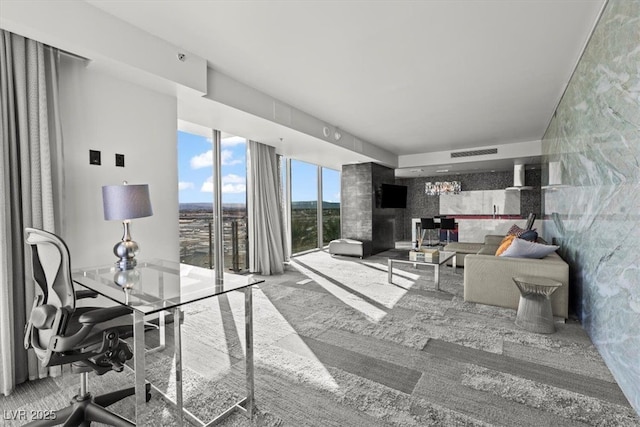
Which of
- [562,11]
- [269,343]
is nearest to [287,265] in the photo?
[269,343]

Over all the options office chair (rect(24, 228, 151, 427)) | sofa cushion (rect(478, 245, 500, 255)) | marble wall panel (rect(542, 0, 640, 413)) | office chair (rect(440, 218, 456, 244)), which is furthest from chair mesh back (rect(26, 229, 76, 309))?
office chair (rect(440, 218, 456, 244))

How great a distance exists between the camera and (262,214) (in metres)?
5.54

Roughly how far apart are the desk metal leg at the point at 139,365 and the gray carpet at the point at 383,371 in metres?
0.52

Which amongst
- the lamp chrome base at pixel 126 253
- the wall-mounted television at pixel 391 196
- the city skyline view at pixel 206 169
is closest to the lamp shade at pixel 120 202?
the lamp chrome base at pixel 126 253

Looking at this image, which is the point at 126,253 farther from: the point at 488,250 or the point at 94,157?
the point at 488,250

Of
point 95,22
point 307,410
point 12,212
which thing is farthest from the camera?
point 95,22

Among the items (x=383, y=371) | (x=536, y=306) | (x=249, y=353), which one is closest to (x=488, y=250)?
(x=536, y=306)

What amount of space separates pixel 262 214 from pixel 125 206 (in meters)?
3.30

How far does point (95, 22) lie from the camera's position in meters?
2.24

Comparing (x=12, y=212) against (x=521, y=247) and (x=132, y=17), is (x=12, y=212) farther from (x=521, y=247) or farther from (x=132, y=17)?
(x=521, y=247)

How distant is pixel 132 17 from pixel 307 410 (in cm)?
301

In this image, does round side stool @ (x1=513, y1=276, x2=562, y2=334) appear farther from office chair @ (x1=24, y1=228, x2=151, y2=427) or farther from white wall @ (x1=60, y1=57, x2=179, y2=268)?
white wall @ (x1=60, y1=57, x2=179, y2=268)

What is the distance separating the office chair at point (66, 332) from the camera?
142 centimetres

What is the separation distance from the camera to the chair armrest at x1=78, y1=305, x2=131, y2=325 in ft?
4.69
